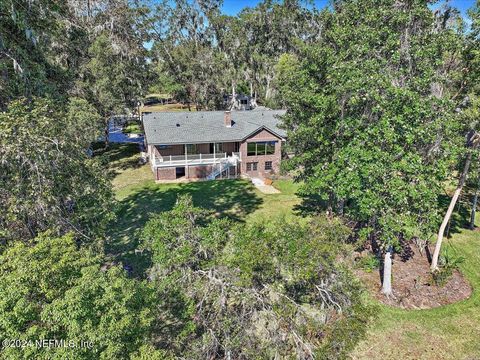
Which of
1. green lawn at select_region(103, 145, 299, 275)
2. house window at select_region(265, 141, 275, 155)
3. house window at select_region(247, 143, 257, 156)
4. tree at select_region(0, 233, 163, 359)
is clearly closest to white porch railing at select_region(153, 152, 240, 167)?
green lawn at select_region(103, 145, 299, 275)

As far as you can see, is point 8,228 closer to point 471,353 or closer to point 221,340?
point 221,340

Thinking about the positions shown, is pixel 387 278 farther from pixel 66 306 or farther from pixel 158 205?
pixel 158 205

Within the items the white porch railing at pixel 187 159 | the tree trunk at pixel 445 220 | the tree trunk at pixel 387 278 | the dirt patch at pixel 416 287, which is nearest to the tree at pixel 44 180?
the tree trunk at pixel 387 278

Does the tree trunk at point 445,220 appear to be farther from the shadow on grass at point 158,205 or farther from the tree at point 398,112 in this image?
the shadow on grass at point 158,205

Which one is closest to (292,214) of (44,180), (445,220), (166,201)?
(445,220)

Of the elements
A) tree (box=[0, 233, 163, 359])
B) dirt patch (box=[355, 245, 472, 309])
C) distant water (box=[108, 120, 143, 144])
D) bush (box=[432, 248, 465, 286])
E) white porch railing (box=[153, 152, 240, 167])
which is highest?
distant water (box=[108, 120, 143, 144])

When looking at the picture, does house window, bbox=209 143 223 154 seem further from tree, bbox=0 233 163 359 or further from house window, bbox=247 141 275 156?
tree, bbox=0 233 163 359

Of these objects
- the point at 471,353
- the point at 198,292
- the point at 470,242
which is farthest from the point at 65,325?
the point at 470,242
